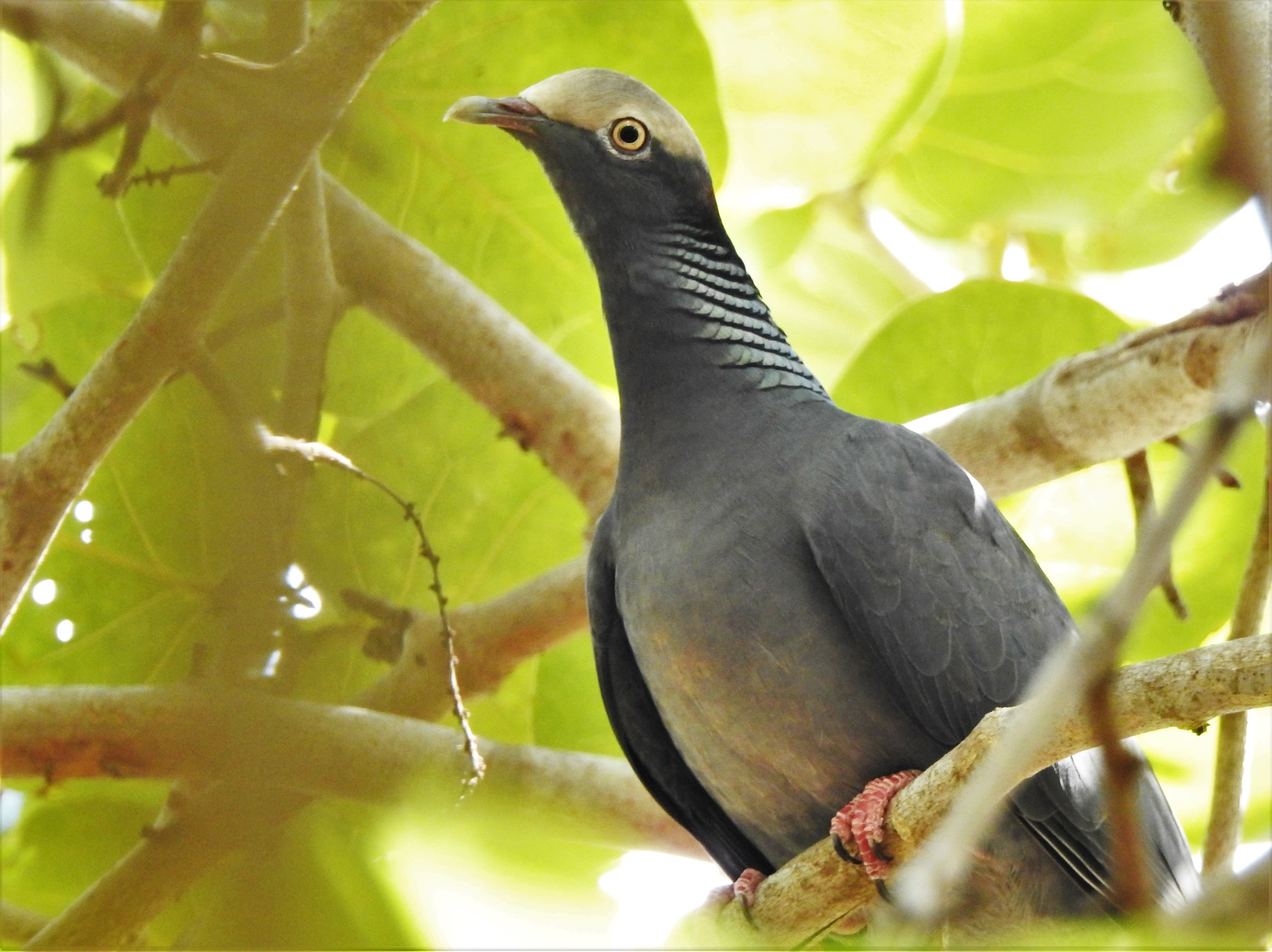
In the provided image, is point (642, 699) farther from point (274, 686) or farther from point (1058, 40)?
point (1058, 40)

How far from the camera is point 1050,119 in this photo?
13.3 ft

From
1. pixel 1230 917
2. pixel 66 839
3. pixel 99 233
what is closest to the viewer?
pixel 1230 917

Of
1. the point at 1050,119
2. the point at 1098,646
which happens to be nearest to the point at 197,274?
the point at 1098,646

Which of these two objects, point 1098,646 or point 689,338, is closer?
point 1098,646

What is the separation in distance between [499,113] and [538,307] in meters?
1.06

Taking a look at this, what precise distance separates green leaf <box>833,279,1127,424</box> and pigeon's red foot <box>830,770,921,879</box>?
1385 millimetres

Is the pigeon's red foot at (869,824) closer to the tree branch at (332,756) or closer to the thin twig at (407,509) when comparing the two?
the thin twig at (407,509)

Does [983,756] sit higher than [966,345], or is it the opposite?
[966,345]

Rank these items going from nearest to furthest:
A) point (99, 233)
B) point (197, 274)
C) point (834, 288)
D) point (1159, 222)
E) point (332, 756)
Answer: point (197, 274) → point (332, 756) → point (99, 233) → point (1159, 222) → point (834, 288)

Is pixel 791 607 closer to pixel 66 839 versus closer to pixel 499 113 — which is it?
pixel 499 113

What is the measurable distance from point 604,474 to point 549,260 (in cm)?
71

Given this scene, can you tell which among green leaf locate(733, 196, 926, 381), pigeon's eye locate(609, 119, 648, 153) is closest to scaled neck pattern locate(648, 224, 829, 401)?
pigeon's eye locate(609, 119, 648, 153)

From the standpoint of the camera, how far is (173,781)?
3.41 metres

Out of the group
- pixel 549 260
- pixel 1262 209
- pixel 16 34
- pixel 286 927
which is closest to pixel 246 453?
pixel 286 927
